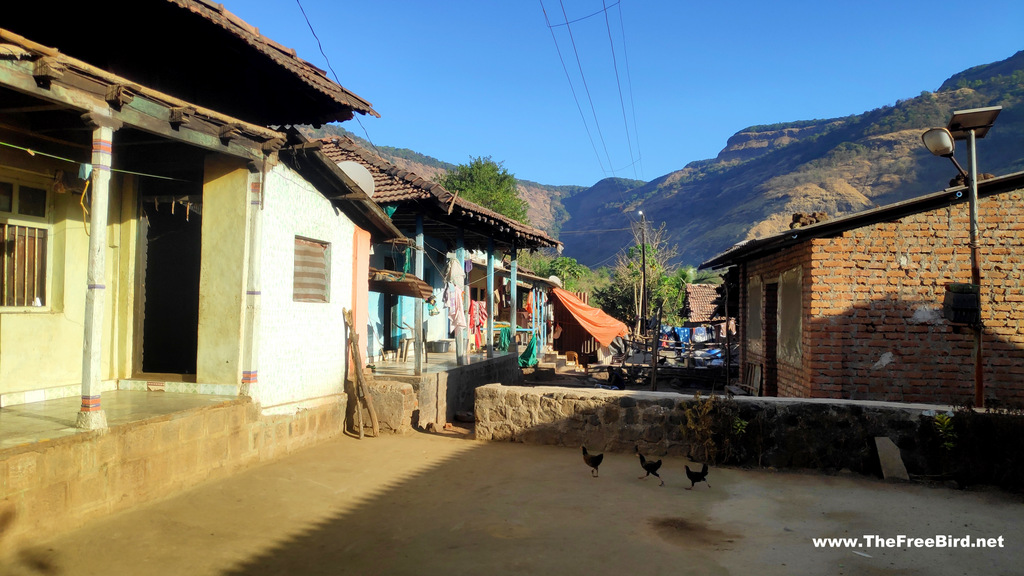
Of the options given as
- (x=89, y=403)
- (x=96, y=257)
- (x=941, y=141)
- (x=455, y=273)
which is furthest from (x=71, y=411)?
(x=941, y=141)

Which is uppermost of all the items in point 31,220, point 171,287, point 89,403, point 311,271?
point 31,220

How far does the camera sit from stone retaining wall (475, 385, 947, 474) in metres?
6.58

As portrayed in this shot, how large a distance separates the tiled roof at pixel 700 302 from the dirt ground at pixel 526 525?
25.9 m

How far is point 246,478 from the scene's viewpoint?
21.0 ft

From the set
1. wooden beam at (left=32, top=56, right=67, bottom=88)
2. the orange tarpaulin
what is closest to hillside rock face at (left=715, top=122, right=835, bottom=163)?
the orange tarpaulin

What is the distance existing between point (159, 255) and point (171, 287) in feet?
1.51

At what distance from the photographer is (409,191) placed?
35.4 ft

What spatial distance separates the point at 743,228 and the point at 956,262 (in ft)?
234

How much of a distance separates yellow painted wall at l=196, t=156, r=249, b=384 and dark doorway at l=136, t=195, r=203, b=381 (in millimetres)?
972

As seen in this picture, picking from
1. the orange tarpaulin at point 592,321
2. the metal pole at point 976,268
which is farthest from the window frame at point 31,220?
the orange tarpaulin at point 592,321

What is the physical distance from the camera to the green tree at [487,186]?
3722 cm

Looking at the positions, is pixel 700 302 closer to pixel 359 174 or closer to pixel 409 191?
pixel 409 191

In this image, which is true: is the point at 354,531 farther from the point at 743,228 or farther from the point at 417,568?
the point at 743,228

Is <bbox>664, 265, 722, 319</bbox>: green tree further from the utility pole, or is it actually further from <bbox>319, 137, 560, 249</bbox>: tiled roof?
<bbox>319, 137, 560, 249</bbox>: tiled roof
